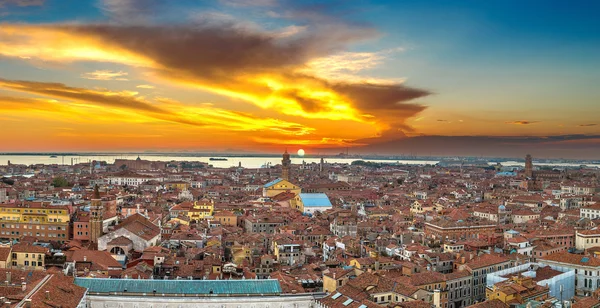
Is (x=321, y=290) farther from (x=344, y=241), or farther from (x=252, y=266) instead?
(x=344, y=241)

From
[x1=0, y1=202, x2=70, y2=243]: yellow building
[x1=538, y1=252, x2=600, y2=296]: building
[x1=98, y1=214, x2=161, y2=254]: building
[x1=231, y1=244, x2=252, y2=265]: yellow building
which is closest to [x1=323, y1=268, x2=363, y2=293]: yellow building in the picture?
[x1=231, y1=244, x2=252, y2=265]: yellow building

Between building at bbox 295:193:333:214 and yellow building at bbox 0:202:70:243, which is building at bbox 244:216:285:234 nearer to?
building at bbox 295:193:333:214

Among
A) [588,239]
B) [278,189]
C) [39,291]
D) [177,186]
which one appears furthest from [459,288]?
[177,186]

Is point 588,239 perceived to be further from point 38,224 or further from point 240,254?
point 38,224

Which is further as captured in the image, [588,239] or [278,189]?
[278,189]

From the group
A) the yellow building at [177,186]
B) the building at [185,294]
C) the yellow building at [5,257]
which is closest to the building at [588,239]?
the building at [185,294]

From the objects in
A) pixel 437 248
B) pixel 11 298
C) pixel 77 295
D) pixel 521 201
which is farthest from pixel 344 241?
pixel 521 201
